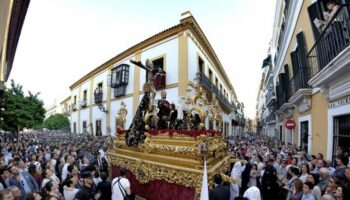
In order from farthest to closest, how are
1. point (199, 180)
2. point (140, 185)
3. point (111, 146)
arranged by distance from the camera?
1. point (111, 146)
2. point (140, 185)
3. point (199, 180)

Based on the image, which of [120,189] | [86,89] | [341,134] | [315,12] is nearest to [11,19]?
[120,189]

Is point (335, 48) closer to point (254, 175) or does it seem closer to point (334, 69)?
point (334, 69)

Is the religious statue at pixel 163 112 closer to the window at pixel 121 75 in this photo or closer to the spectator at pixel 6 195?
the spectator at pixel 6 195

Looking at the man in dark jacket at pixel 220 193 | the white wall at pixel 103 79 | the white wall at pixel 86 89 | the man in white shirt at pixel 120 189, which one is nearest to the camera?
the man in dark jacket at pixel 220 193

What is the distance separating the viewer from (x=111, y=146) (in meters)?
9.38

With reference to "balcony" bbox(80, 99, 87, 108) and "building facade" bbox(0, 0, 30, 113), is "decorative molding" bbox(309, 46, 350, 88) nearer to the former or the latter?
"building facade" bbox(0, 0, 30, 113)

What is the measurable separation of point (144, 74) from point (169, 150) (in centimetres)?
1292

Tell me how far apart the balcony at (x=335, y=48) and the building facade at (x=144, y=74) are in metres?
3.60

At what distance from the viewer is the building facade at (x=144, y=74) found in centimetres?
1552

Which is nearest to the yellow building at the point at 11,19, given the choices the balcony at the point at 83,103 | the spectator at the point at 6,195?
the spectator at the point at 6,195

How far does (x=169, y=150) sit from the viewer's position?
588 cm

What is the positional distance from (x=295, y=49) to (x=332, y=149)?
6351 mm

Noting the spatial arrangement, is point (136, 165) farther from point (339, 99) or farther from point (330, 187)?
point (339, 99)

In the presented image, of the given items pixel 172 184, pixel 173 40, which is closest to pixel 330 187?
pixel 172 184
